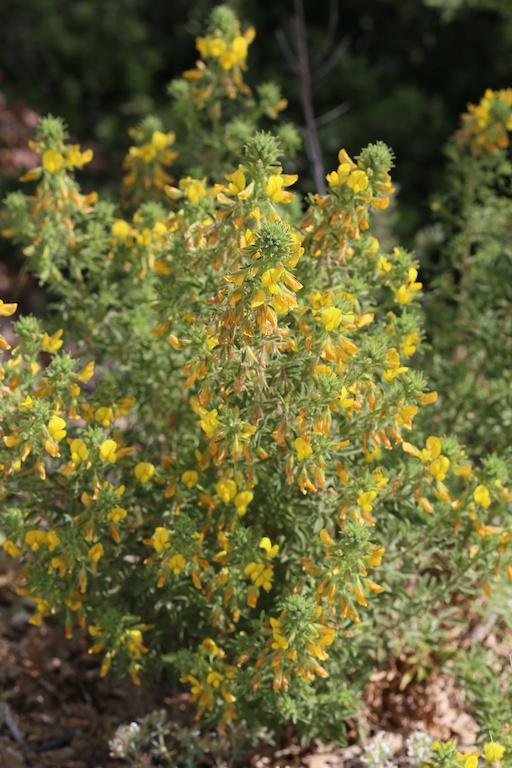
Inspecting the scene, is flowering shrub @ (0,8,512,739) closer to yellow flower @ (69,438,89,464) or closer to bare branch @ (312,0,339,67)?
yellow flower @ (69,438,89,464)

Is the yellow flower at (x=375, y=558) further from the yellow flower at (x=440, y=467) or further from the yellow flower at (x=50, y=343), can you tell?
the yellow flower at (x=50, y=343)

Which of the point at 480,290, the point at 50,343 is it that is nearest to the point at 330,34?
the point at 480,290

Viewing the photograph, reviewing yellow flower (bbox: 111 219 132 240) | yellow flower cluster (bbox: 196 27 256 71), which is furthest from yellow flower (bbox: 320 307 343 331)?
yellow flower cluster (bbox: 196 27 256 71)

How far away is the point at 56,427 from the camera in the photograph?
6.88 ft

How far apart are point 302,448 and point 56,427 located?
21.7 inches

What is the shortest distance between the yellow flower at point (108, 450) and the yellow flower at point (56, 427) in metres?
0.12

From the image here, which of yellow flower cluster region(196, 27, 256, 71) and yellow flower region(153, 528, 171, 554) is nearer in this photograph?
yellow flower region(153, 528, 171, 554)

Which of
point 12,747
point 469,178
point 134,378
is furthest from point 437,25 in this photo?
point 12,747

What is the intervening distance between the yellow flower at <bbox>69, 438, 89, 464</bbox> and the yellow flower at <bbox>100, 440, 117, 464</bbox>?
0.13 feet

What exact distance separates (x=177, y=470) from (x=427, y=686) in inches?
49.6

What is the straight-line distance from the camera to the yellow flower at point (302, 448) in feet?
6.64

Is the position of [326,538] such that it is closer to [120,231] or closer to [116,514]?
[116,514]

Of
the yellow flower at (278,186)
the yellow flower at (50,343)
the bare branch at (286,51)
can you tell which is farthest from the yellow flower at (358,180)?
the bare branch at (286,51)

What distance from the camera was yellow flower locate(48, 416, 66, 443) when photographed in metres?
2.09
